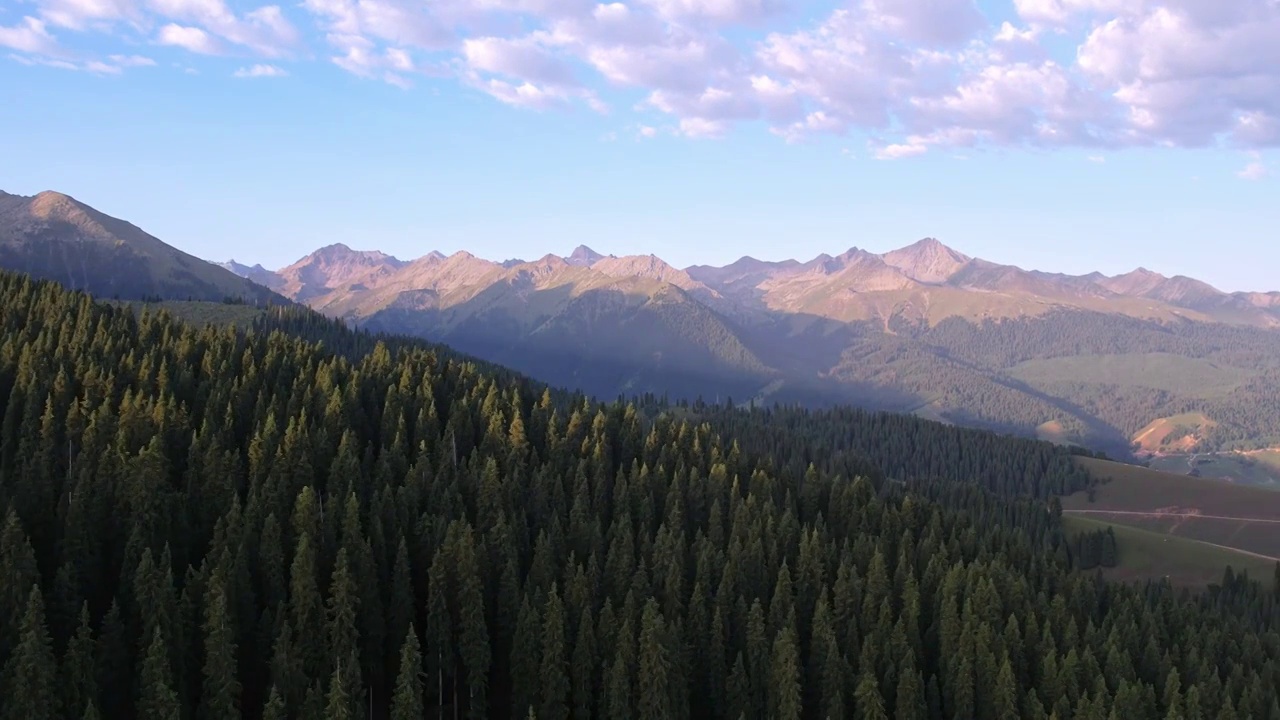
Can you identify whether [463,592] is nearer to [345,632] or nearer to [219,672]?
[345,632]

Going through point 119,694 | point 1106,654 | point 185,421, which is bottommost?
point 119,694

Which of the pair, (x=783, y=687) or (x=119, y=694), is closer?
(x=119, y=694)

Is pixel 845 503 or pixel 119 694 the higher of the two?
pixel 845 503

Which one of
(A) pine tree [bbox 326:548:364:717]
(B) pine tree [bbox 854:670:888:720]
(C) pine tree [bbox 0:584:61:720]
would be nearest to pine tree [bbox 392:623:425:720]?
(A) pine tree [bbox 326:548:364:717]

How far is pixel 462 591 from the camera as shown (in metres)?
89.9

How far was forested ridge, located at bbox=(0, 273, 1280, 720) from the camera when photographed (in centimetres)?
7738

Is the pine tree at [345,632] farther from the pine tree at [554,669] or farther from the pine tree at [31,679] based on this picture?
Answer: the pine tree at [31,679]

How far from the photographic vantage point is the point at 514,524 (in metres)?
109

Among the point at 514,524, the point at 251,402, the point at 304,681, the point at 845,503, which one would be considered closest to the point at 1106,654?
the point at 845,503

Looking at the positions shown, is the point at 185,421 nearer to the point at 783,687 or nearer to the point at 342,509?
the point at 342,509

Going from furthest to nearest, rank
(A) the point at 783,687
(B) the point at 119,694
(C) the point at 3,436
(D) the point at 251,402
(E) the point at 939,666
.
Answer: (D) the point at 251,402 → (C) the point at 3,436 → (E) the point at 939,666 → (A) the point at 783,687 → (B) the point at 119,694

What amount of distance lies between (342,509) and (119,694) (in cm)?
3017

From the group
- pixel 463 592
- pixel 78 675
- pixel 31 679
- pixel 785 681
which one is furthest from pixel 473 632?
pixel 31 679

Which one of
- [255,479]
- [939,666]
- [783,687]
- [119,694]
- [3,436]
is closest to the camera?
[119,694]
